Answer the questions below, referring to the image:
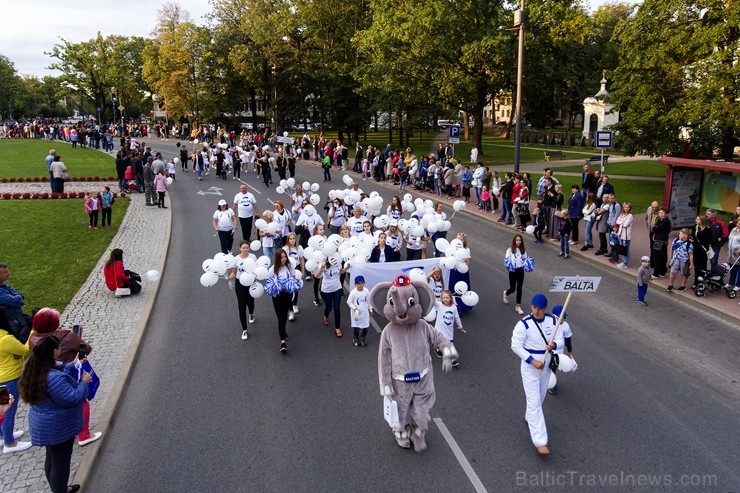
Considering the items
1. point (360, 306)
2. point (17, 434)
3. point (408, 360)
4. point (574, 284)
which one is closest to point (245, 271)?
point (360, 306)

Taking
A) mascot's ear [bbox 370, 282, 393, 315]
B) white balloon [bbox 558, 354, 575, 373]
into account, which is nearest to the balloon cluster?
mascot's ear [bbox 370, 282, 393, 315]

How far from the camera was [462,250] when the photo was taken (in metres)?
10.4

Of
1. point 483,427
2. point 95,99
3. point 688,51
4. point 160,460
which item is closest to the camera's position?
point 160,460

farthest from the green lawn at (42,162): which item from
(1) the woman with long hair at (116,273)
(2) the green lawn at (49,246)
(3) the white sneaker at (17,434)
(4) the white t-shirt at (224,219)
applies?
(3) the white sneaker at (17,434)

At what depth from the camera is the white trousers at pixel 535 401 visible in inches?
253

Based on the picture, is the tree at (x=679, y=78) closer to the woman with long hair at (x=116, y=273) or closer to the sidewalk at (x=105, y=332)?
the sidewalk at (x=105, y=332)

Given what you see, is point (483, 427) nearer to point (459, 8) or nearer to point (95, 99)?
point (459, 8)

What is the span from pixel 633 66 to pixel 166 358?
2310 cm

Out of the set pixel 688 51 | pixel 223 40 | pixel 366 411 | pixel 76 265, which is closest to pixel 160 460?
pixel 366 411

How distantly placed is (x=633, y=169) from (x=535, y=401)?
31.9 m

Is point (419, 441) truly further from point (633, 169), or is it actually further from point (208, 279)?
point (633, 169)

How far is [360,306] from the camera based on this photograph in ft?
30.4

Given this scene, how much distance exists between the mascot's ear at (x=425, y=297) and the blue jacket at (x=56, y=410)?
154 inches

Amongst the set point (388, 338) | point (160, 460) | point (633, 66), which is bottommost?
point (160, 460)
